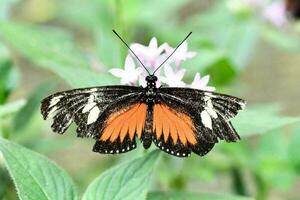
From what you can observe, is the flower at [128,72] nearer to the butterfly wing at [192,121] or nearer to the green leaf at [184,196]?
the butterfly wing at [192,121]

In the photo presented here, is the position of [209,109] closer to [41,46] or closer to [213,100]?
[213,100]

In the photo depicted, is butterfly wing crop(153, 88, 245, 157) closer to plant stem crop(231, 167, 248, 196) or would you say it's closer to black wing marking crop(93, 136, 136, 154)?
black wing marking crop(93, 136, 136, 154)

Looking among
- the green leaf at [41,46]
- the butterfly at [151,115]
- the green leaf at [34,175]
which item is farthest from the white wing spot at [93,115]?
the green leaf at [41,46]

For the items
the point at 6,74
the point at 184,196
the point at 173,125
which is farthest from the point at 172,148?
the point at 6,74

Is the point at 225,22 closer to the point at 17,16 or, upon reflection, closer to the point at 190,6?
the point at 190,6

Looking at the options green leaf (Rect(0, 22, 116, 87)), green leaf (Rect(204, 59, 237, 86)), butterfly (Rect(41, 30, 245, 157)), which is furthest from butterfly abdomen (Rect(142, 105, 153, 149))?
green leaf (Rect(204, 59, 237, 86))

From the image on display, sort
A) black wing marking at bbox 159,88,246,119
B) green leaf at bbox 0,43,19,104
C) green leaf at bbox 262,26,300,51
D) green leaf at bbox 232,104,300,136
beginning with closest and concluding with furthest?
black wing marking at bbox 159,88,246,119 → green leaf at bbox 232,104,300,136 → green leaf at bbox 0,43,19,104 → green leaf at bbox 262,26,300,51

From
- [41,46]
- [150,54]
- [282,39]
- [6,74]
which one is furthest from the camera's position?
[282,39]
